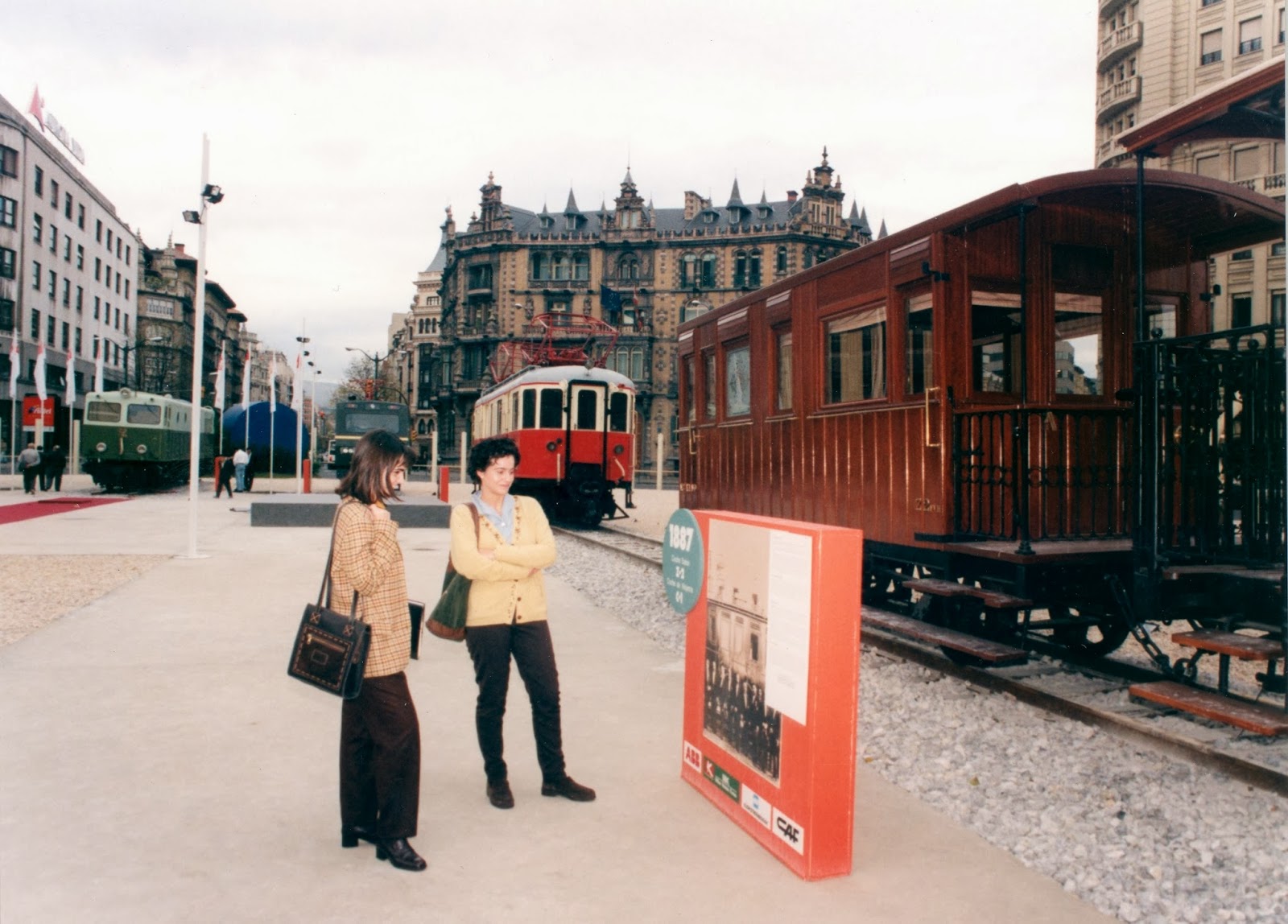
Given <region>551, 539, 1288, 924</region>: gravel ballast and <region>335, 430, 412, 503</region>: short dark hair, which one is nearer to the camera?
<region>551, 539, 1288, 924</region>: gravel ballast

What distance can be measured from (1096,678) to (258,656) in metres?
6.31

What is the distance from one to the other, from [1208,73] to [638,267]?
42509 mm

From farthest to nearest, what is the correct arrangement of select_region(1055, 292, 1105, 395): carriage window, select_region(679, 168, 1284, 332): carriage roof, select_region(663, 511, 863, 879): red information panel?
1. select_region(1055, 292, 1105, 395): carriage window
2. select_region(679, 168, 1284, 332): carriage roof
3. select_region(663, 511, 863, 879): red information panel

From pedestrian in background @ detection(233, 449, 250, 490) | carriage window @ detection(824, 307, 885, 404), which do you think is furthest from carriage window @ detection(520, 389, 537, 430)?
pedestrian in background @ detection(233, 449, 250, 490)

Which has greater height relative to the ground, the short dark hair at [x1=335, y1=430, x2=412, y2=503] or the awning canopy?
the awning canopy

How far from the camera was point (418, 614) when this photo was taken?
4430 mm

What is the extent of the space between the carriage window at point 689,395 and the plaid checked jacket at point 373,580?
8626 millimetres

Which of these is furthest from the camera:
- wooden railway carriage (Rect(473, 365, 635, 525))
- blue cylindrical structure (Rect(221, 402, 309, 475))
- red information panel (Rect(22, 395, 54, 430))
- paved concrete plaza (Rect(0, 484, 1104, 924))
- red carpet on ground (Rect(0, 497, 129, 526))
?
blue cylindrical structure (Rect(221, 402, 309, 475))

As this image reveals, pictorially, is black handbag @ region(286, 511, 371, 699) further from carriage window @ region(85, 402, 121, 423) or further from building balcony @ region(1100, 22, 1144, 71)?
building balcony @ region(1100, 22, 1144, 71)

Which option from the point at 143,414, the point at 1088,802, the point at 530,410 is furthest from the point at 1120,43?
the point at 1088,802

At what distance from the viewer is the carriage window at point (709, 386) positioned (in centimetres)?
1187

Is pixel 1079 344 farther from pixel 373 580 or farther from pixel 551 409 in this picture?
pixel 551 409

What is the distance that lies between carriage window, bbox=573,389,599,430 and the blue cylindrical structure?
87.0 feet

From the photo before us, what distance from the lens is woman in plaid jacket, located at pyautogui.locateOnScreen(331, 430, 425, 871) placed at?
4.05m
